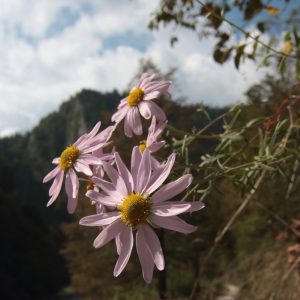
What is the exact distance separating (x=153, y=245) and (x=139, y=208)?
0.05 m

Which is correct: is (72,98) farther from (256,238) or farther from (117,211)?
(117,211)

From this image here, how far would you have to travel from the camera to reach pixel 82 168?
2.47ft

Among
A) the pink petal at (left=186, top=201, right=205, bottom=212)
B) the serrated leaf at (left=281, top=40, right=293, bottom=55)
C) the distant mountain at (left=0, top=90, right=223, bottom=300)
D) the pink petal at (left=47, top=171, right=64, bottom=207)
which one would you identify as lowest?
the pink petal at (left=186, top=201, right=205, bottom=212)

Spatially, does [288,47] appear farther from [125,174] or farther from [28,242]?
[28,242]

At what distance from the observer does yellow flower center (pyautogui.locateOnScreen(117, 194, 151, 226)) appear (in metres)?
0.62

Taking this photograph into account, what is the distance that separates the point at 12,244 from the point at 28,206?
454 centimetres

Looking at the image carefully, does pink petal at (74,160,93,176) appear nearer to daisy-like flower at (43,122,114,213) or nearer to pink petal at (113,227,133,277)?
daisy-like flower at (43,122,114,213)

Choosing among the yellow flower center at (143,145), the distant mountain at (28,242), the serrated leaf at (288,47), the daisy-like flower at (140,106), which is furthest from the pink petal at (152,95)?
the distant mountain at (28,242)

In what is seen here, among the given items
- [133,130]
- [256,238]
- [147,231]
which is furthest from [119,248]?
[256,238]

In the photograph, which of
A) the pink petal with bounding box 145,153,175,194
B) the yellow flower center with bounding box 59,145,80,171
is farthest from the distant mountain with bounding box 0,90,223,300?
the pink petal with bounding box 145,153,175,194

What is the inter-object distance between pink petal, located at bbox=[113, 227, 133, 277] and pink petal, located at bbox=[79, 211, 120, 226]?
2 centimetres

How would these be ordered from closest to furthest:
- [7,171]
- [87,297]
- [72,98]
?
[87,297]
[7,171]
[72,98]

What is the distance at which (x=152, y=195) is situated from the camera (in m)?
0.64

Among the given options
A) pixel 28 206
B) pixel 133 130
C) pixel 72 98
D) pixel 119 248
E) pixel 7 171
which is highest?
pixel 72 98
